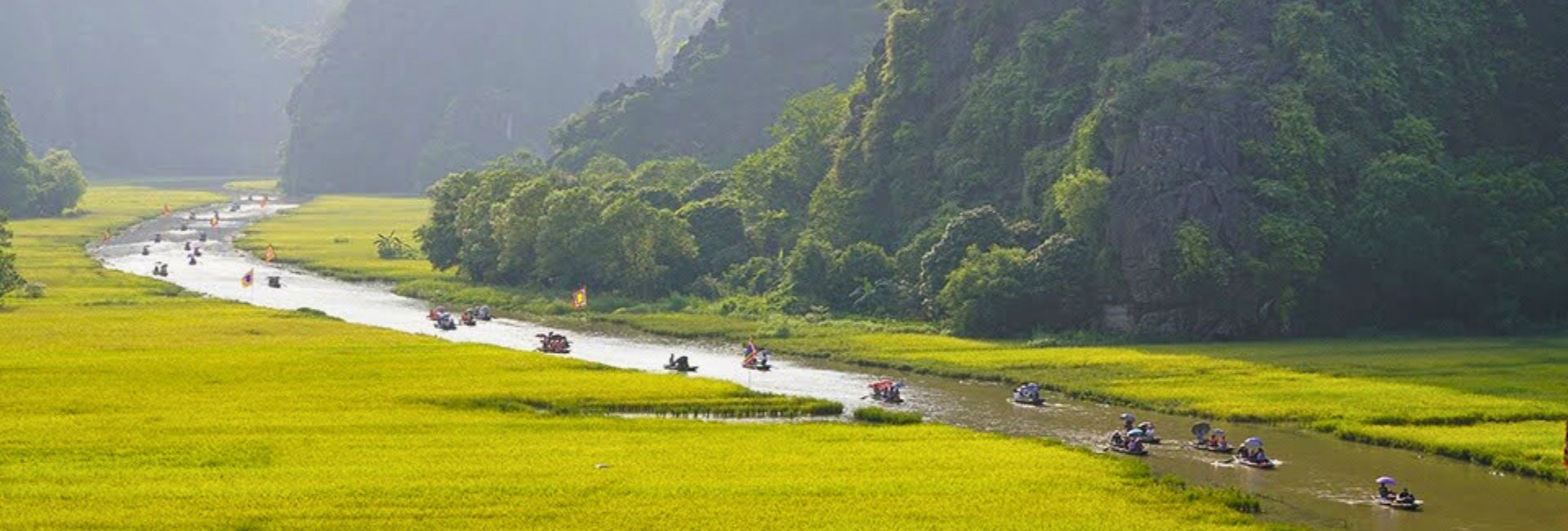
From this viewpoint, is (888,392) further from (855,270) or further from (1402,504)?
(855,270)

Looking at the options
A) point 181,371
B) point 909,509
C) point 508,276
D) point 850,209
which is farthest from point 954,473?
point 508,276

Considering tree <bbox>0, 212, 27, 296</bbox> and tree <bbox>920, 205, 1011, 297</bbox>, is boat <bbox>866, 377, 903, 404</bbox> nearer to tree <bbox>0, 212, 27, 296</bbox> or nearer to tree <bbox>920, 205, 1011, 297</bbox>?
tree <bbox>920, 205, 1011, 297</bbox>

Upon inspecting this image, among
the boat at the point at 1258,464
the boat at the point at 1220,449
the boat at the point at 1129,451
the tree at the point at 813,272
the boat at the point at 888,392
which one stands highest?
the tree at the point at 813,272

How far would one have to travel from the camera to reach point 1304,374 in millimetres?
82312

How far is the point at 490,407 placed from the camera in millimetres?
72500

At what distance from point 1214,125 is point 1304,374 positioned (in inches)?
833

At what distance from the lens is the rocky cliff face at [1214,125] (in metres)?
97.6

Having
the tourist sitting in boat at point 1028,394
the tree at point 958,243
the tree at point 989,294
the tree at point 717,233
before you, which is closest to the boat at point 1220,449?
the tourist sitting in boat at point 1028,394

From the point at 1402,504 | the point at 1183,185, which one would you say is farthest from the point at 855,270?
the point at 1402,504

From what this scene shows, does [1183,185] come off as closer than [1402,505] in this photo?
No

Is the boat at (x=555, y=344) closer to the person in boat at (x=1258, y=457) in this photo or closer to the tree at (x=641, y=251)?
the tree at (x=641, y=251)

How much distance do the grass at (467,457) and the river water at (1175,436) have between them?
2.87 metres

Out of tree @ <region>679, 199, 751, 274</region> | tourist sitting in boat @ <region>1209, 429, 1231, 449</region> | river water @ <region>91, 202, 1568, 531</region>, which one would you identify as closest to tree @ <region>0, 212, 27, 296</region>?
river water @ <region>91, 202, 1568, 531</region>

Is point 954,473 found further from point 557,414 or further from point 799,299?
point 799,299
